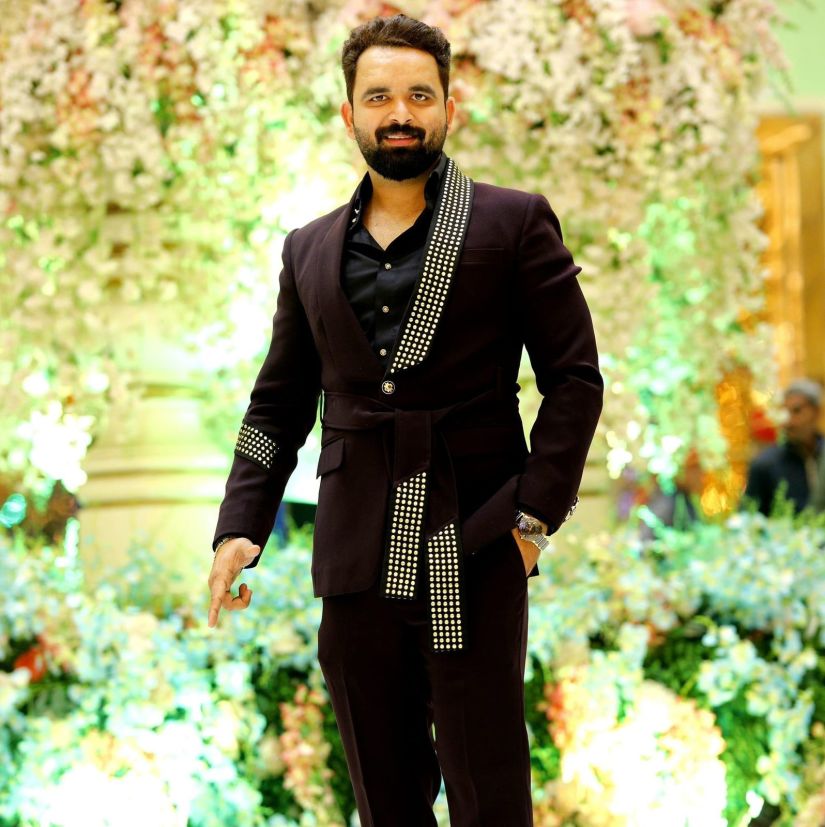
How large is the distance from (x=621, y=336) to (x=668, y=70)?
57 cm

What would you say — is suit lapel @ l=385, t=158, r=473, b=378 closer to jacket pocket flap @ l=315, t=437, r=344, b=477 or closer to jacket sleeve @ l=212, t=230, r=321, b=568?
jacket pocket flap @ l=315, t=437, r=344, b=477

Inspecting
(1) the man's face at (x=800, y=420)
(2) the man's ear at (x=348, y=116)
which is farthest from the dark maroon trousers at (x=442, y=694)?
(1) the man's face at (x=800, y=420)

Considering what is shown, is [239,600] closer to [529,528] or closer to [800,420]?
[529,528]

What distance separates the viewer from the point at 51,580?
9.92 ft

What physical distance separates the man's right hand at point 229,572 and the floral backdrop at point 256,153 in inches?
48.2

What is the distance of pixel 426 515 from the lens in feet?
6.09

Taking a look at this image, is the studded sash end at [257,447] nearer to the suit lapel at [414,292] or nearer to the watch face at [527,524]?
the suit lapel at [414,292]

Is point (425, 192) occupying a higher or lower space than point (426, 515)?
higher

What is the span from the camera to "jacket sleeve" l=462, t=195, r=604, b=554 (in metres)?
1.83

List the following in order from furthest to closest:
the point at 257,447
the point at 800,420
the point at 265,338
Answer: the point at 800,420, the point at 265,338, the point at 257,447

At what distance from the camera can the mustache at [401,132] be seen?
1.89 meters

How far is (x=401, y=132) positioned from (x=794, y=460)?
149 inches

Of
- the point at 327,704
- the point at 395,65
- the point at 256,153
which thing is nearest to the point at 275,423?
the point at 395,65

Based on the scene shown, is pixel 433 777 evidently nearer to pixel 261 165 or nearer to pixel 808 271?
pixel 261 165
